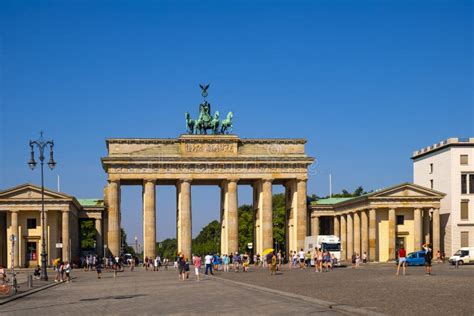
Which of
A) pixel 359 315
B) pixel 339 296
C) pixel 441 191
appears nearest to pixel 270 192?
pixel 441 191

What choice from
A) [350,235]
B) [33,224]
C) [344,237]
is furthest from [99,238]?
[350,235]

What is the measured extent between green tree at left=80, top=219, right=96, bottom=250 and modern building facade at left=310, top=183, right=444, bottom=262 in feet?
148

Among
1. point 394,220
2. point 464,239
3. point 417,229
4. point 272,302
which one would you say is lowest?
point 464,239

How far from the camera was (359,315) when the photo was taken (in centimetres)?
2441

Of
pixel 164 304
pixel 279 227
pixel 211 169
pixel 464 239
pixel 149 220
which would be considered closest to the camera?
pixel 164 304

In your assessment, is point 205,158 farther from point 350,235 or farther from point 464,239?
point 464,239

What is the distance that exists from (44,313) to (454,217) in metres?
81.1

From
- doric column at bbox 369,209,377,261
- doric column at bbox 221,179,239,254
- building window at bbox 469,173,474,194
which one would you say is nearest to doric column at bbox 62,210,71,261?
doric column at bbox 221,179,239,254

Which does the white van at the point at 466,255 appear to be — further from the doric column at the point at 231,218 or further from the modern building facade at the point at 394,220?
the doric column at the point at 231,218

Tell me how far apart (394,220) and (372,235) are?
3.33 meters

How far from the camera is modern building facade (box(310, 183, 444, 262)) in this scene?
99438mm

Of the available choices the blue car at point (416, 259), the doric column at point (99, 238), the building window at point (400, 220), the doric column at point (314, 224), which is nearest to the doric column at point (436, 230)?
the building window at point (400, 220)

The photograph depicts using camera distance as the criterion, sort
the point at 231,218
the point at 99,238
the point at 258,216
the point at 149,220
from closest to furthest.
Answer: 1. the point at 149,220
2. the point at 231,218
3. the point at 258,216
4. the point at 99,238

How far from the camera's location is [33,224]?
100m
